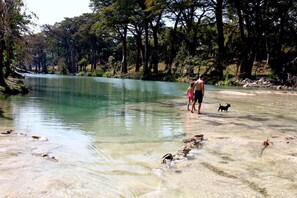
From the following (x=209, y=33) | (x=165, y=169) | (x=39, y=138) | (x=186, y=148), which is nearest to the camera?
(x=165, y=169)

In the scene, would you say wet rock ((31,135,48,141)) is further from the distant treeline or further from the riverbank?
the distant treeline

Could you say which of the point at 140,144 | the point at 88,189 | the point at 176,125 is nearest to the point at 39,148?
the point at 140,144

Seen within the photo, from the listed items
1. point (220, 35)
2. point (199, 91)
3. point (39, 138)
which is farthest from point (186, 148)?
point (220, 35)

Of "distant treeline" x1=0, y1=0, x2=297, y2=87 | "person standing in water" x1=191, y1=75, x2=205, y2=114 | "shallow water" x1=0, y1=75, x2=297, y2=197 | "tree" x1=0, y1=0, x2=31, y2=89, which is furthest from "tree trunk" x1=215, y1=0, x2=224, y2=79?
"shallow water" x1=0, y1=75, x2=297, y2=197

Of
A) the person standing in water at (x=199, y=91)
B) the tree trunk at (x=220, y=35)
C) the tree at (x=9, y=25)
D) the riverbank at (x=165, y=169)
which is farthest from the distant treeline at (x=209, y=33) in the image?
the riverbank at (x=165, y=169)

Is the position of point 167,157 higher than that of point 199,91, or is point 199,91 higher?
point 199,91

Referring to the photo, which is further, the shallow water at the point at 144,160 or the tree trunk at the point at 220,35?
the tree trunk at the point at 220,35

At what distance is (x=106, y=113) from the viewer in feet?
55.4

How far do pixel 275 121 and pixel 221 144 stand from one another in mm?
6151

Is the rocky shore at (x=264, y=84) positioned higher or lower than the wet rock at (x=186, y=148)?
higher

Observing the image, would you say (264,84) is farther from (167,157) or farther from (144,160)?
(144,160)

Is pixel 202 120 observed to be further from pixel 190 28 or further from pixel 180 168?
pixel 190 28

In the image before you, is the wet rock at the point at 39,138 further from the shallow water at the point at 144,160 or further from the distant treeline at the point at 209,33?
the distant treeline at the point at 209,33

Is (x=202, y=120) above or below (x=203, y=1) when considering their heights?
below
